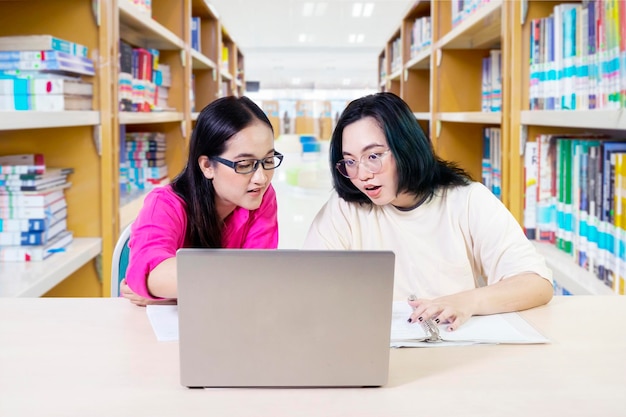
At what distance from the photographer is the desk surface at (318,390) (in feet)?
2.94

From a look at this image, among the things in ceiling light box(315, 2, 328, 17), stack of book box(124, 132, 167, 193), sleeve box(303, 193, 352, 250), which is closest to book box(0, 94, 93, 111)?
sleeve box(303, 193, 352, 250)

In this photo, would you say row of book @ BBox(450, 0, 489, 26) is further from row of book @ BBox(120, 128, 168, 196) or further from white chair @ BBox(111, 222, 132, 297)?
white chair @ BBox(111, 222, 132, 297)

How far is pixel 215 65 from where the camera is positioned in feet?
18.9

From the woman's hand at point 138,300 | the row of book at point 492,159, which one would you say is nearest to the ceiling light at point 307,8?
the row of book at point 492,159

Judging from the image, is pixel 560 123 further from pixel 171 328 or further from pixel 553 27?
pixel 171 328

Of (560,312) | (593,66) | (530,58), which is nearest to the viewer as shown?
(560,312)

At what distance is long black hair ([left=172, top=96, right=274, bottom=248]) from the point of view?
5.34 ft

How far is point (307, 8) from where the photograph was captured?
847cm

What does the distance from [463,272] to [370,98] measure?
492 millimetres

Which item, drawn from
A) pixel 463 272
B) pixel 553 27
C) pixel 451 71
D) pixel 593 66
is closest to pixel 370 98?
pixel 463 272

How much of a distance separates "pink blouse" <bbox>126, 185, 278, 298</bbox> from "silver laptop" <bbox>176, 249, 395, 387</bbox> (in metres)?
0.51

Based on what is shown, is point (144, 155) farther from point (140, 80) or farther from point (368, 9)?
point (368, 9)

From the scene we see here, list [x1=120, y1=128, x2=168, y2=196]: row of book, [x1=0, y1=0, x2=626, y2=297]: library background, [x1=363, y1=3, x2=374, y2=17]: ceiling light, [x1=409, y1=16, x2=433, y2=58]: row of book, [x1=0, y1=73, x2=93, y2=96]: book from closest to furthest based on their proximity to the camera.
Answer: [x1=0, y1=0, x2=626, y2=297]: library background → [x1=0, y1=73, x2=93, y2=96]: book → [x1=120, y1=128, x2=168, y2=196]: row of book → [x1=409, y1=16, x2=433, y2=58]: row of book → [x1=363, y1=3, x2=374, y2=17]: ceiling light

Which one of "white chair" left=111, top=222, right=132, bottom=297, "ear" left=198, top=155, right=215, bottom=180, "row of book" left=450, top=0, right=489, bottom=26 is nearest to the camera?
"ear" left=198, top=155, right=215, bottom=180
